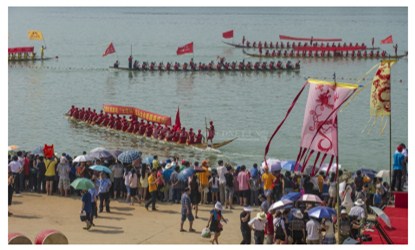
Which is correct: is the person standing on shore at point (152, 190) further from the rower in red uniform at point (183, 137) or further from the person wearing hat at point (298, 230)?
the rower in red uniform at point (183, 137)

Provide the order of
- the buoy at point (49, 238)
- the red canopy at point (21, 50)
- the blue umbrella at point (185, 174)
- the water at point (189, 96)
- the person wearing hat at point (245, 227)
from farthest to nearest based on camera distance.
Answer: the red canopy at point (21, 50) < the water at point (189, 96) < the blue umbrella at point (185, 174) < the person wearing hat at point (245, 227) < the buoy at point (49, 238)

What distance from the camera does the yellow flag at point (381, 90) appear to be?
18.2m

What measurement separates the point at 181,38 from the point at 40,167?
67675 millimetres

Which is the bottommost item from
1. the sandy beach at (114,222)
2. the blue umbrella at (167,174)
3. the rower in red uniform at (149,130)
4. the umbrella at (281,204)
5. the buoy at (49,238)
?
the sandy beach at (114,222)

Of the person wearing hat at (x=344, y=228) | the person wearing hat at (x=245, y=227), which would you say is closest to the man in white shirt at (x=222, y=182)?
the person wearing hat at (x=245, y=227)

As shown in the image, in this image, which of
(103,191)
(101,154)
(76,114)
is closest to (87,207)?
(103,191)

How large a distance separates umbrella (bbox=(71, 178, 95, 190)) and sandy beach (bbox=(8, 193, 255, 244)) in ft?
1.92

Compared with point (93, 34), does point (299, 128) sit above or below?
below

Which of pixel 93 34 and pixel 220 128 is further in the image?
pixel 93 34

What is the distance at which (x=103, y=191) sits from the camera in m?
18.4

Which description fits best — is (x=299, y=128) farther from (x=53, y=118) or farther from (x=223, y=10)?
(x=223, y=10)

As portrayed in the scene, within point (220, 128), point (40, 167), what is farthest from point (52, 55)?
point (40, 167)

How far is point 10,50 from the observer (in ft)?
199

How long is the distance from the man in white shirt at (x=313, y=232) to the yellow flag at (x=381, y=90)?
3.95m
